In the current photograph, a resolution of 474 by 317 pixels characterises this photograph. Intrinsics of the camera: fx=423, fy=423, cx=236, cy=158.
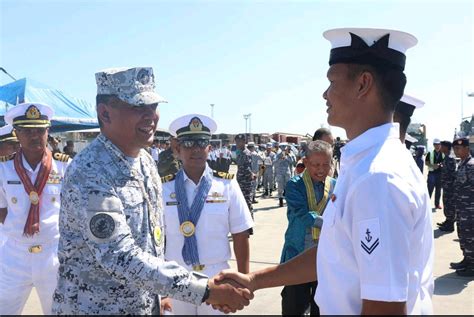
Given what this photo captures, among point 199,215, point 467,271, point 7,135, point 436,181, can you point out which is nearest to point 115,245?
point 199,215

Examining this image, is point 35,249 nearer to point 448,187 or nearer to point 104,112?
point 104,112

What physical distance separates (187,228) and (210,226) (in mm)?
171

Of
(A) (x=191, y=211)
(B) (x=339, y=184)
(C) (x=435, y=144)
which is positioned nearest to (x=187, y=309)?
(A) (x=191, y=211)

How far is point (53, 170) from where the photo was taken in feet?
13.1

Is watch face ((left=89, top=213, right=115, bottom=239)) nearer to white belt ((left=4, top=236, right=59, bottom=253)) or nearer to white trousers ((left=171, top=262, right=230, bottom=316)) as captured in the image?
white trousers ((left=171, top=262, right=230, bottom=316))

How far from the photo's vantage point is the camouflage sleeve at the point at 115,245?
1905 millimetres

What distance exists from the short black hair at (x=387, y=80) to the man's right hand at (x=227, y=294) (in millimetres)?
1311

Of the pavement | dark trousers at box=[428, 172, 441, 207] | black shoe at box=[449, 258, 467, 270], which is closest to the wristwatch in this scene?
the pavement

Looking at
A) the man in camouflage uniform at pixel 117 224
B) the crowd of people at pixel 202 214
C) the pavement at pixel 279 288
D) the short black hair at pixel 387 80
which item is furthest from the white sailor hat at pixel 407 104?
the pavement at pixel 279 288

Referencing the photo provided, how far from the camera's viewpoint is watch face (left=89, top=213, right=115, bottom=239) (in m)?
1.90

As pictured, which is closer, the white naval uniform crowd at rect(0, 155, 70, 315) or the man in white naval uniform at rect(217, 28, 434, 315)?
the man in white naval uniform at rect(217, 28, 434, 315)

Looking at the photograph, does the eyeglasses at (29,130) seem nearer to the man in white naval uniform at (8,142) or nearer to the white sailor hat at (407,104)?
the man in white naval uniform at (8,142)

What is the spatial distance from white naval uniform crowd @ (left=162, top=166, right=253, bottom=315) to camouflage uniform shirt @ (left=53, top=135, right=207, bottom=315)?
934 mm

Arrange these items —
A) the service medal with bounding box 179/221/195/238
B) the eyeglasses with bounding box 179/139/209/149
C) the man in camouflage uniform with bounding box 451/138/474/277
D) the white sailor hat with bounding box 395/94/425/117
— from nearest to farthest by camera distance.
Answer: the white sailor hat with bounding box 395/94/425/117 → the service medal with bounding box 179/221/195/238 → the eyeglasses with bounding box 179/139/209/149 → the man in camouflage uniform with bounding box 451/138/474/277
